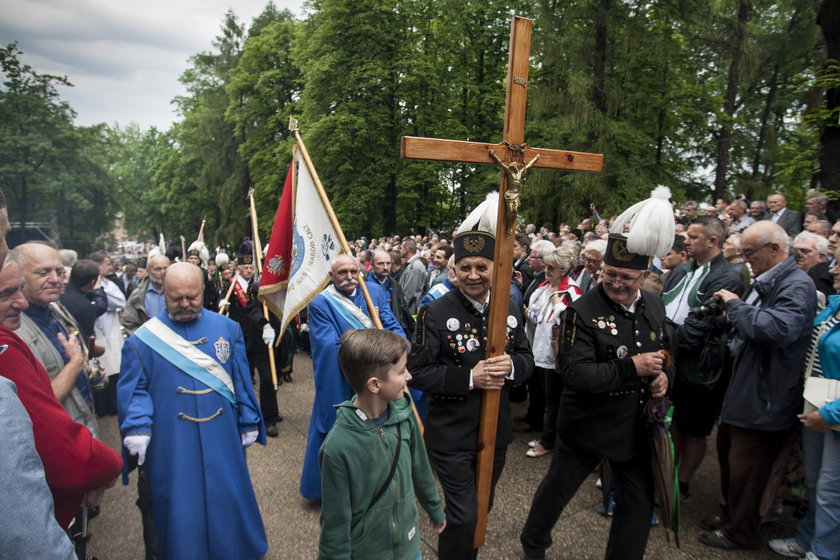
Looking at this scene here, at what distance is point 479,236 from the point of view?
3.13 m

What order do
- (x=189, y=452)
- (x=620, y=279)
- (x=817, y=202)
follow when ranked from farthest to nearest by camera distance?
(x=817, y=202) < (x=189, y=452) < (x=620, y=279)

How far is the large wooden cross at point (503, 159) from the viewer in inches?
105

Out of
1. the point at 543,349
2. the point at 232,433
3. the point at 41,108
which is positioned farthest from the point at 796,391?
the point at 41,108

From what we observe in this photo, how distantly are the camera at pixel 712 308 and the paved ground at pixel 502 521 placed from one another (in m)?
1.64

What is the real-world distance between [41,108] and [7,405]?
116ft

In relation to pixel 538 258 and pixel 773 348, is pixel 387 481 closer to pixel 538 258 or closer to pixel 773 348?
pixel 773 348

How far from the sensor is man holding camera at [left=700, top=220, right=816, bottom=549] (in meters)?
3.31

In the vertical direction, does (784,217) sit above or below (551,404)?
above

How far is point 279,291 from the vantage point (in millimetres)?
5219

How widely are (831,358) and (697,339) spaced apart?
0.81m

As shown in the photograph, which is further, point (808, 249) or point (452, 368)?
point (808, 249)

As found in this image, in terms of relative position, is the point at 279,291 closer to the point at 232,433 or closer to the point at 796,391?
the point at 232,433

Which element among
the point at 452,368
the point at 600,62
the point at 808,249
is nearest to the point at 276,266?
the point at 452,368

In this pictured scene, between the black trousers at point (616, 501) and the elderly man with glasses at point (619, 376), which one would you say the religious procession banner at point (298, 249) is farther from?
the black trousers at point (616, 501)
